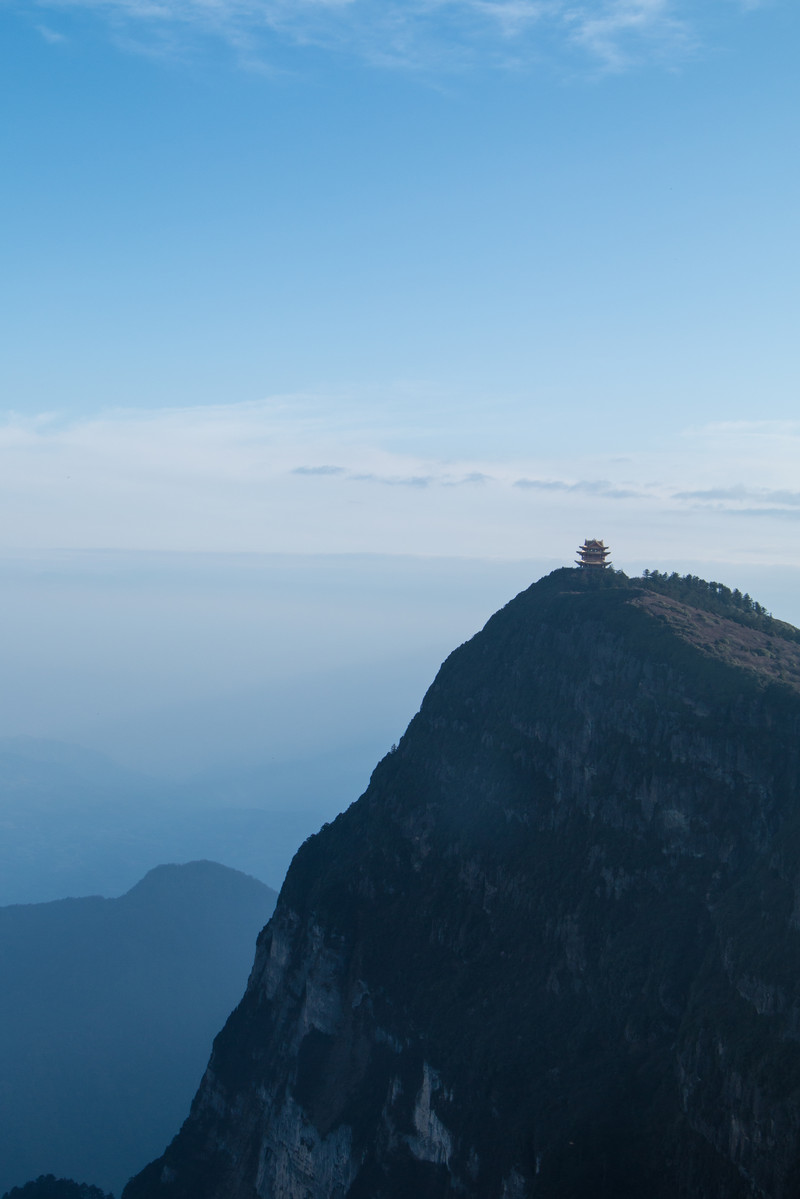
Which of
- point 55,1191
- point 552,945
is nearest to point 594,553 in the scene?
point 552,945

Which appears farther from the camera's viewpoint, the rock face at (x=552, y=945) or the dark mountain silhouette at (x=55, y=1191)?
the dark mountain silhouette at (x=55, y=1191)

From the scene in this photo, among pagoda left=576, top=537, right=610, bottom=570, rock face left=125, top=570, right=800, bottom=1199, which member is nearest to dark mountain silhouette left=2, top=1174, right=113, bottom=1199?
rock face left=125, top=570, right=800, bottom=1199

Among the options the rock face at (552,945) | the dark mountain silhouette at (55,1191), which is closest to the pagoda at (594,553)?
the rock face at (552,945)

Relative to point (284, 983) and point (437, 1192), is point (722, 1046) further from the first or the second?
point (284, 983)

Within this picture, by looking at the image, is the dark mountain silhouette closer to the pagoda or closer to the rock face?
the rock face

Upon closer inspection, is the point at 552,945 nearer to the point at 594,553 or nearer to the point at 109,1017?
the point at 594,553

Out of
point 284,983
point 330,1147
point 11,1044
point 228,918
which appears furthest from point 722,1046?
point 228,918

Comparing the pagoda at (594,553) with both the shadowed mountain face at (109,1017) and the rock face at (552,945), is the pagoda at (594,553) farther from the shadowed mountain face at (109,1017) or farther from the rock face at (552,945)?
the shadowed mountain face at (109,1017)
